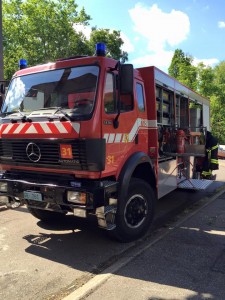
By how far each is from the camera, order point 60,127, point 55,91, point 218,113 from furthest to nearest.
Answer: point 218,113
point 55,91
point 60,127

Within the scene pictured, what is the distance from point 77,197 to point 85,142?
74cm

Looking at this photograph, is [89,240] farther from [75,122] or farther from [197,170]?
[197,170]

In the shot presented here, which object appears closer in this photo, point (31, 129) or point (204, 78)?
point (31, 129)

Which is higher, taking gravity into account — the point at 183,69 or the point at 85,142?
the point at 183,69

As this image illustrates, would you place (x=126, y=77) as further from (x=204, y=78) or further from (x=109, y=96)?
(x=204, y=78)

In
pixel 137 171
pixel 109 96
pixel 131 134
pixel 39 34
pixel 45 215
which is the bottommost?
pixel 45 215

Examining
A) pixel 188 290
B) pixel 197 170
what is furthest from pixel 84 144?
pixel 197 170

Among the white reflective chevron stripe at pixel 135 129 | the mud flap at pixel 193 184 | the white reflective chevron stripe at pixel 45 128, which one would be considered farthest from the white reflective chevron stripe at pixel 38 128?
the mud flap at pixel 193 184

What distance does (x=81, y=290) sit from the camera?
367 centimetres

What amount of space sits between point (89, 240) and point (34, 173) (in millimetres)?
1356

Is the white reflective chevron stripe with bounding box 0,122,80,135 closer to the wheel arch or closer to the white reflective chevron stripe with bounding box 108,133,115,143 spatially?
the white reflective chevron stripe with bounding box 108,133,115,143

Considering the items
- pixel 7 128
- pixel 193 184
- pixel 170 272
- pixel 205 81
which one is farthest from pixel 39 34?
pixel 170 272

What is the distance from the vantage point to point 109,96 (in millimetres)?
4770

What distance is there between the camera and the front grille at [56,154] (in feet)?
14.5
